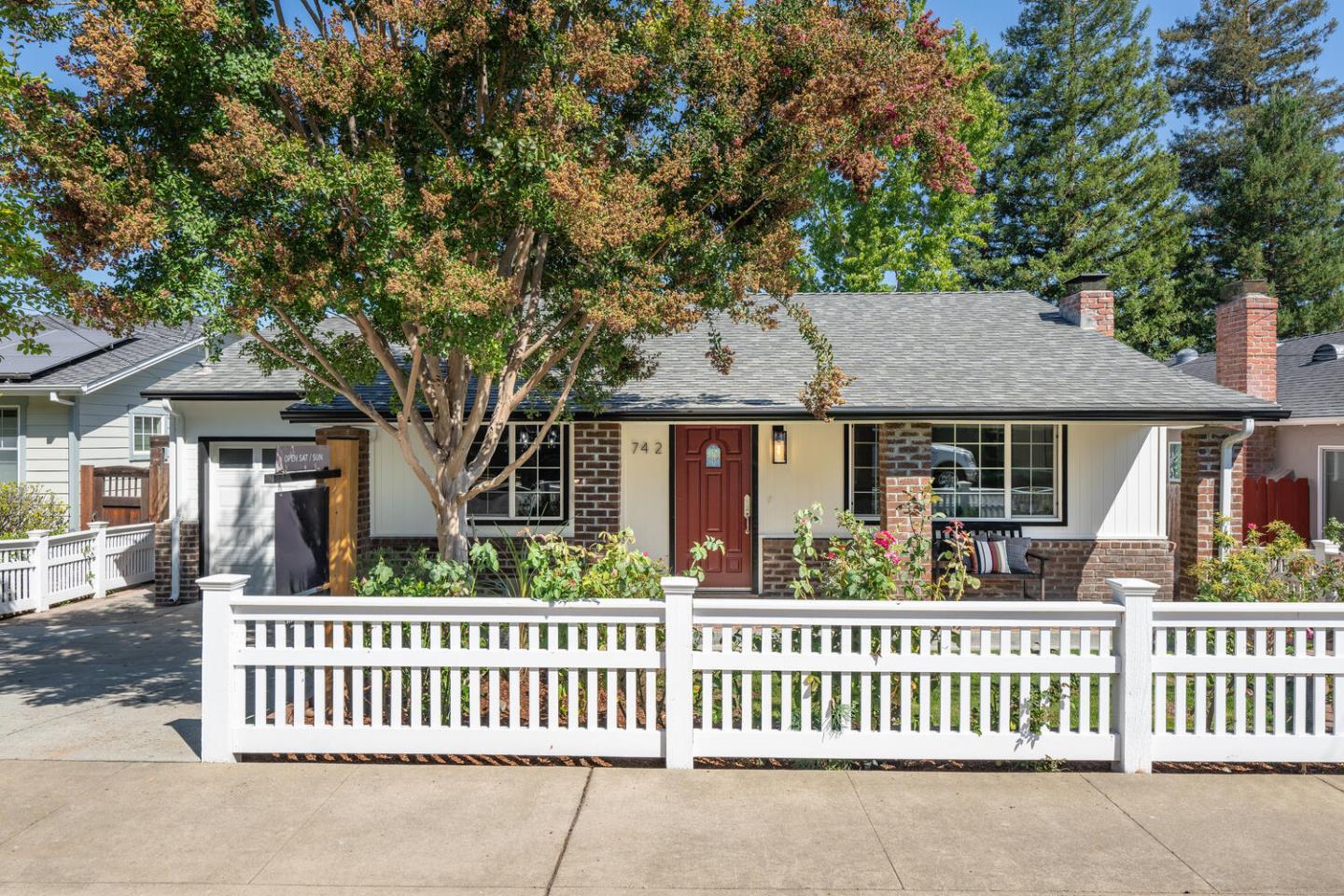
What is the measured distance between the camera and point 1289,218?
28.5 m

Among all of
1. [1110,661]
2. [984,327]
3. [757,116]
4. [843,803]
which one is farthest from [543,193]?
[984,327]

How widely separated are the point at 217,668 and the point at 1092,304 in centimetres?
1089

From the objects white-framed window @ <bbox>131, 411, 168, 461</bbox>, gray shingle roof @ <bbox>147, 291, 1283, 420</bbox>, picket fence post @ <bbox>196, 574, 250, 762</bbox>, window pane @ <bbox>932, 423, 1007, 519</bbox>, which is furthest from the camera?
white-framed window @ <bbox>131, 411, 168, 461</bbox>

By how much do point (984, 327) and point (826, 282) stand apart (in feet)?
40.4

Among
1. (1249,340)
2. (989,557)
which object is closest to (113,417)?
(989,557)

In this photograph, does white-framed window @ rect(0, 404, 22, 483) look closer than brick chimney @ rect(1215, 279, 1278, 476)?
No

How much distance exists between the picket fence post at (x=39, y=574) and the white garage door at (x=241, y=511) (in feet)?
5.67

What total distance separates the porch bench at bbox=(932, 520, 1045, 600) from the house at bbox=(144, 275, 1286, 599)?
16cm

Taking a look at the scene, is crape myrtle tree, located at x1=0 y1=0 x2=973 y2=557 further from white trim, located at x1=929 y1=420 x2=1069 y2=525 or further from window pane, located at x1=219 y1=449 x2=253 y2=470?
window pane, located at x1=219 y1=449 x2=253 y2=470

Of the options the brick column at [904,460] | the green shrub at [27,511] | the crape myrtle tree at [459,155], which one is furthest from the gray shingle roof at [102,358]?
the brick column at [904,460]

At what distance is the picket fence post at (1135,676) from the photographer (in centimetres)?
470

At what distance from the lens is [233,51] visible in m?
5.42

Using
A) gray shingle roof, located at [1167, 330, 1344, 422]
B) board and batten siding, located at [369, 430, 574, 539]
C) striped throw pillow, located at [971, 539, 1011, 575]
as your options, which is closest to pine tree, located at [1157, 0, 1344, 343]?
gray shingle roof, located at [1167, 330, 1344, 422]

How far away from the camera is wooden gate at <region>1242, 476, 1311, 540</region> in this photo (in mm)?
15109
